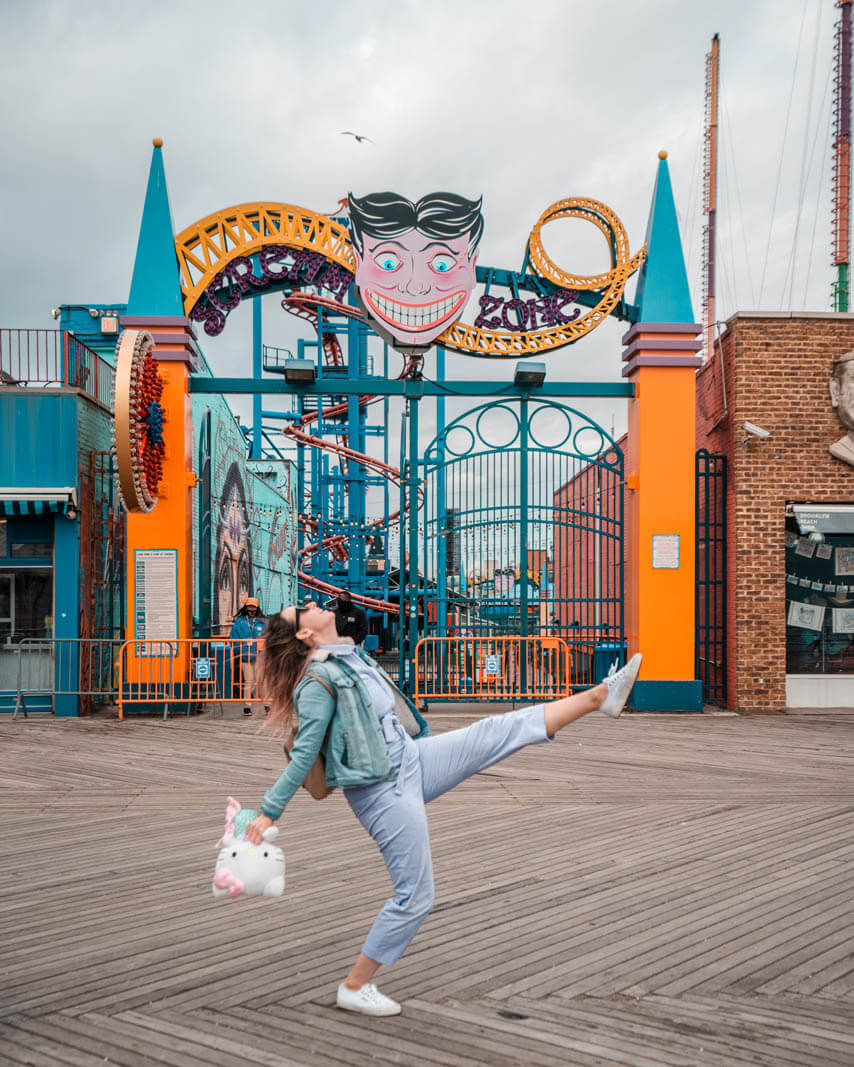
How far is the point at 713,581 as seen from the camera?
14211 mm

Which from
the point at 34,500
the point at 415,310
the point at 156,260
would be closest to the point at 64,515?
the point at 34,500

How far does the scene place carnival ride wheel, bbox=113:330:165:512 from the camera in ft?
37.8

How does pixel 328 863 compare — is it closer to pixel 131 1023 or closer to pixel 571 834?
pixel 571 834

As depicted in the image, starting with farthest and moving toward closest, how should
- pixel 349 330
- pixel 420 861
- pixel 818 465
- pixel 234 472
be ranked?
pixel 349 330
pixel 234 472
pixel 818 465
pixel 420 861

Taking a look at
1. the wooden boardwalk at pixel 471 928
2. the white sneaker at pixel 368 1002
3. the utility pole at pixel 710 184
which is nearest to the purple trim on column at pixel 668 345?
the wooden boardwalk at pixel 471 928

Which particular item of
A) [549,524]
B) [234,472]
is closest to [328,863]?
[549,524]

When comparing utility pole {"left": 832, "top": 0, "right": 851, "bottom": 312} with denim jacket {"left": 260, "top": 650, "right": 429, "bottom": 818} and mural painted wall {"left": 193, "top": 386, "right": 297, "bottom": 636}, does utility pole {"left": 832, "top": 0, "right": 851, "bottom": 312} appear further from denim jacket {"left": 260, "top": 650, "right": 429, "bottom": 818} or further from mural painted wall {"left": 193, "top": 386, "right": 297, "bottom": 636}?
denim jacket {"left": 260, "top": 650, "right": 429, "bottom": 818}

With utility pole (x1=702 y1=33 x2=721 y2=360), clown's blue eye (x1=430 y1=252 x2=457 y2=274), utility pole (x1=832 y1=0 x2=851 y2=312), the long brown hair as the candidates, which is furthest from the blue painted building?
utility pole (x1=702 y1=33 x2=721 y2=360)

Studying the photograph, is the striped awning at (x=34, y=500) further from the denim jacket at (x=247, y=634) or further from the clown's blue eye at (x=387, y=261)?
the clown's blue eye at (x=387, y=261)

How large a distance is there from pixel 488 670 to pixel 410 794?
10.0m

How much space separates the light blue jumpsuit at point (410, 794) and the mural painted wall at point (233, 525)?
10.6 meters

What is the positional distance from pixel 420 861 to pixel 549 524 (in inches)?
418

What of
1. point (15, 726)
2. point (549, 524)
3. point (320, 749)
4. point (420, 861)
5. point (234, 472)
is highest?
point (234, 472)

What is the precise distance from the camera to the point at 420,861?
3695 mm
